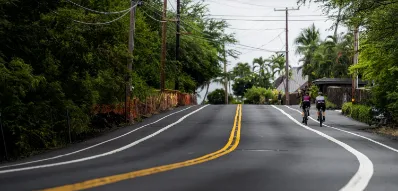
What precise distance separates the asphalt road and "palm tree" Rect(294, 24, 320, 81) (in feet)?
195

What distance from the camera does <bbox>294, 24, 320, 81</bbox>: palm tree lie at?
8214cm

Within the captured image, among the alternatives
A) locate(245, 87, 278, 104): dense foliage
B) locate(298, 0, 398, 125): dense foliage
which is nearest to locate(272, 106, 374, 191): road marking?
locate(298, 0, 398, 125): dense foliage

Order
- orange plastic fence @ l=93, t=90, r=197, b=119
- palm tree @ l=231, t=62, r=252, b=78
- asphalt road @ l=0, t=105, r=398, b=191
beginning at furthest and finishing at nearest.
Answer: palm tree @ l=231, t=62, r=252, b=78 → orange plastic fence @ l=93, t=90, r=197, b=119 → asphalt road @ l=0, t=105, r=398, b=191

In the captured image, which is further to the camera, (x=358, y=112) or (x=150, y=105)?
(x=150, y=105)

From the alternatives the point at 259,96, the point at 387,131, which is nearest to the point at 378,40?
the point at 387,131

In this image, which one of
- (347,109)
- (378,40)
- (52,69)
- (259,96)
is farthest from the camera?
(259,96)

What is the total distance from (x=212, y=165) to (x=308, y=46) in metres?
73.0

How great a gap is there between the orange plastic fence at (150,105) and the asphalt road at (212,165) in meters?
8.50

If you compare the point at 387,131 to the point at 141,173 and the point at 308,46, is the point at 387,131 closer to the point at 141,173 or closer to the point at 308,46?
the point at 141,173

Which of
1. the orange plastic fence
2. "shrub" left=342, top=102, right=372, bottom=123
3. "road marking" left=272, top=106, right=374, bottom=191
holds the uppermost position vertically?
the orange plastic fence

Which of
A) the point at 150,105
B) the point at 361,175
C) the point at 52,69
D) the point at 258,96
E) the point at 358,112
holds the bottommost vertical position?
the point at 361,175

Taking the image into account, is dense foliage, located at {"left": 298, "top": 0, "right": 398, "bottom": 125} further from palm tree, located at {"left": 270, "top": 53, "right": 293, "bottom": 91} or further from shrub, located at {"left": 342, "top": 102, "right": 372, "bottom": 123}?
palm tree, located at {"left": 270, "top": 53, "right": 293, "bottom": 91}

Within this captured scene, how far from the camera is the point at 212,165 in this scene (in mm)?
13375

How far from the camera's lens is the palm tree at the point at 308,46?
8214 centimetres
